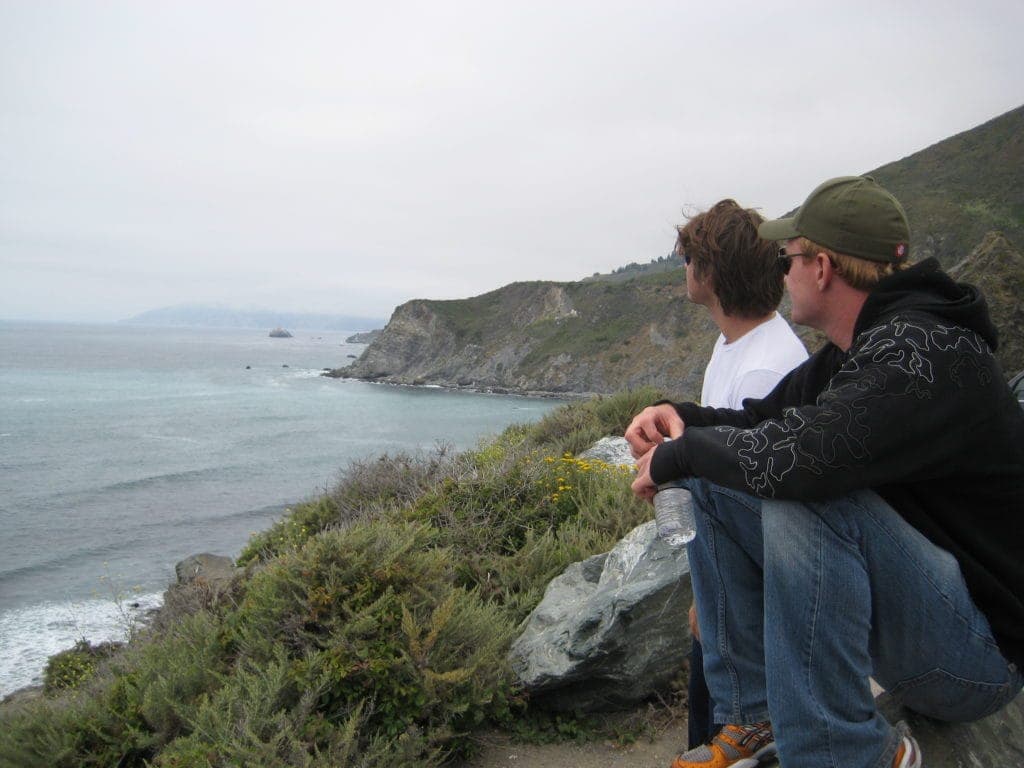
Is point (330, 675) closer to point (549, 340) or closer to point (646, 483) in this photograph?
point (646, 483)

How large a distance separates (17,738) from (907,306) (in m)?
4.48

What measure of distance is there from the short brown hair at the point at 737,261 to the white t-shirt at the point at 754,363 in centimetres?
12

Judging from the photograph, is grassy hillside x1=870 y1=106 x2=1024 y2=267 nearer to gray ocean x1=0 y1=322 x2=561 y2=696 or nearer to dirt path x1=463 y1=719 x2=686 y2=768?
gray ocean x1=0 y1=322 x2=561 y2=696

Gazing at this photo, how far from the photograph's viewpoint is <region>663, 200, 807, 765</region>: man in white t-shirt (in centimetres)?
298

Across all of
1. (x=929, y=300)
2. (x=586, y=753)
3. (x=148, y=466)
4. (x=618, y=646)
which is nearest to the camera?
(x=929, y=300)

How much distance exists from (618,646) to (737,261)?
1.84 m

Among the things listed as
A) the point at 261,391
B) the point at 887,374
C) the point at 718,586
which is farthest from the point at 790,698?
the point at 261,391

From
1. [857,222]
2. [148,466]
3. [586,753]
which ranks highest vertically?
[857,222]

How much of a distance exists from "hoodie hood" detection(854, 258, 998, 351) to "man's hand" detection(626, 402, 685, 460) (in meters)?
0.77

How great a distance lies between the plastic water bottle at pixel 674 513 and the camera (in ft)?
6.96

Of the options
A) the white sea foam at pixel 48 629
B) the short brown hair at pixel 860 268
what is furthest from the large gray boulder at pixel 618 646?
the white sea foam at pixel 48 629

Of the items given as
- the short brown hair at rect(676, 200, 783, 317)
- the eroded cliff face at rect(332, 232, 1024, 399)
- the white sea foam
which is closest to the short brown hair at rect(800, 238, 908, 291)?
the short brown hair at rect(676, 200, 783, 317)

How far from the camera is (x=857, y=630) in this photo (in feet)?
6.15

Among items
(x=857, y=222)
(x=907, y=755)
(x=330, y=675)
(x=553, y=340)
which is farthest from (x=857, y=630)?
(x=553, y=340)
